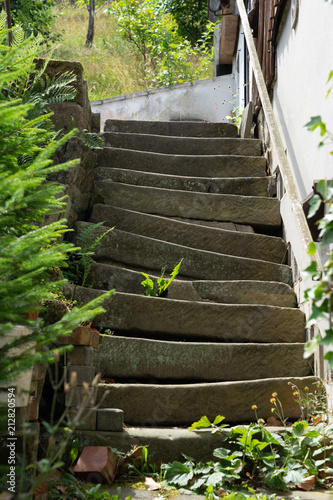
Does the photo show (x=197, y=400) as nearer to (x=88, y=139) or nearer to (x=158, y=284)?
(x=158, y=284)

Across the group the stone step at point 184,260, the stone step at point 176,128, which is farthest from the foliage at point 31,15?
the stone step at point 184,260

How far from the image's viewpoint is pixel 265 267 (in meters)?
4.05

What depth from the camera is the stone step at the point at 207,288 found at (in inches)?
144

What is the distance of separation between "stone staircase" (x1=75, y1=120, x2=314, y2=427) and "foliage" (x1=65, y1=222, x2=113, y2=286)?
11cm

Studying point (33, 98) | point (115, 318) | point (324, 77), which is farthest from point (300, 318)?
point (33, 98)

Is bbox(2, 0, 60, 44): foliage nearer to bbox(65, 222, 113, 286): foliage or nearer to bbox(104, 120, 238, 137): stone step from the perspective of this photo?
bbox(104, 120, 238, 137): stone step

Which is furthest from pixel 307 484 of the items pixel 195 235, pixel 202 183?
pixel 202 183

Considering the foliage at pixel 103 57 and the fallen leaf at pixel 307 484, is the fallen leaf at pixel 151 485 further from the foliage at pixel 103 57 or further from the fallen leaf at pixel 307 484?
the foliage at pixel 103 57

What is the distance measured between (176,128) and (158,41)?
465 centimetres

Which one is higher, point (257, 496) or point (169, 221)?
point (169, 221)

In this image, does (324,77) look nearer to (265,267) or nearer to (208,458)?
(265,267)

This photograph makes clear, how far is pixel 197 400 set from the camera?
2939 millimetres

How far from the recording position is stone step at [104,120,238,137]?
5.88 meters

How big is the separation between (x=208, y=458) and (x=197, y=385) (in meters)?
0.46
